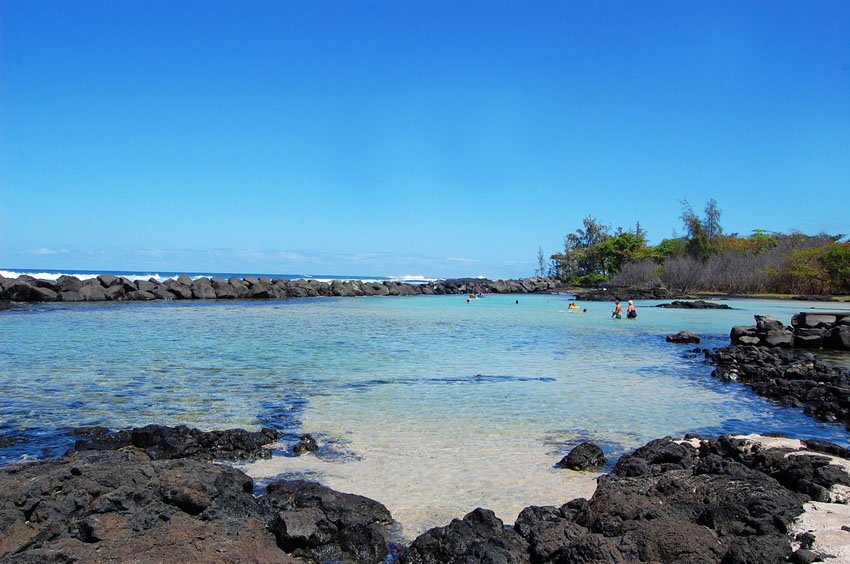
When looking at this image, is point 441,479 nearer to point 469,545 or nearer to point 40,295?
point 469,545

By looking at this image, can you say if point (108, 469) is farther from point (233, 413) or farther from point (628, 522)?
point (628, 522)

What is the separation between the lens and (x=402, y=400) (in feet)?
31.9

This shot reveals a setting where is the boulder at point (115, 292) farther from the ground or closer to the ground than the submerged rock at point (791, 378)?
farther from the ground

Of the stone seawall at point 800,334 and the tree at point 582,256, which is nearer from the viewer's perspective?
the stone seawall at point 800,334

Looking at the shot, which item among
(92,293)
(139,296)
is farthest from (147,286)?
(92,293)

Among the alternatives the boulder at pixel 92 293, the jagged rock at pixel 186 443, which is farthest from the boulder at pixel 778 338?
the boulder at pixel 92 293

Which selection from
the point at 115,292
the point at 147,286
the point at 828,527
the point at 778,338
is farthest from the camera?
the point at 147,286

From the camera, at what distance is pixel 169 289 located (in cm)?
3816

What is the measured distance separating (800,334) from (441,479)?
17.4m

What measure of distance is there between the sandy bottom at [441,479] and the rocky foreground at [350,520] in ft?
1.27

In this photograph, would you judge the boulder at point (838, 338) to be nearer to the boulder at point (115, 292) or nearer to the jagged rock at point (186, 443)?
the jagged rock at point (186, 443)

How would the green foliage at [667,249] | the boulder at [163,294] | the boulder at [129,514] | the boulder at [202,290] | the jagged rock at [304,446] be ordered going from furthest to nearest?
1. the green foliage at [667,249]
2. the boulder at [202,290]
3. the boulder at [163,294]
4. the jagged rock at [304,446]
5. the boulder at [129,514]

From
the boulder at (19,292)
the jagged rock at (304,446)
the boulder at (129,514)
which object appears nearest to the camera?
the boulder at (129,514)

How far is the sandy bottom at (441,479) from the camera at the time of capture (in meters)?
5.24
